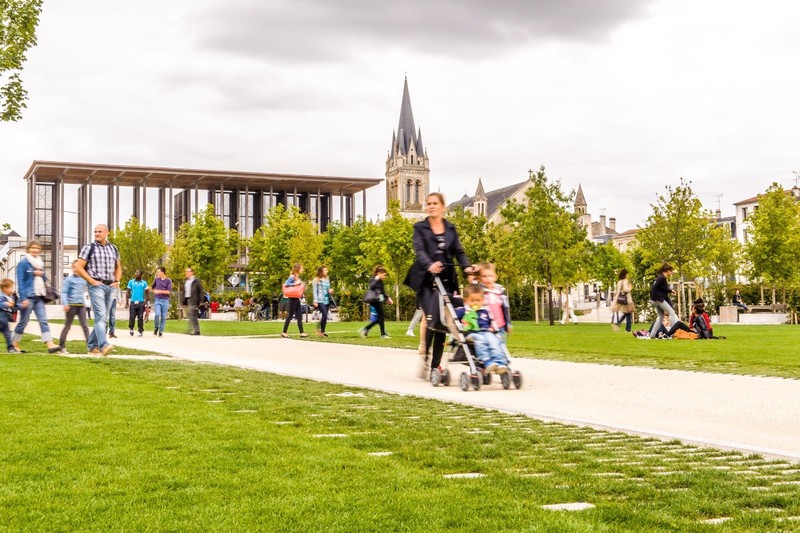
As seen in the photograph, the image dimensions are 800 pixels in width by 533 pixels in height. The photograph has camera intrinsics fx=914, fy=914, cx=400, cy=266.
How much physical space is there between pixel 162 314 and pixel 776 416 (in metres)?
18.8

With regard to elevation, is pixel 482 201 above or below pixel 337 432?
above

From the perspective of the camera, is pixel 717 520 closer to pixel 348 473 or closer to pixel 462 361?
pixel 348 473

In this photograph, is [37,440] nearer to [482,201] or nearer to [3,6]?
[3,6]

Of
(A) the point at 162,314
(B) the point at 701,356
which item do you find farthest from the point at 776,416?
(A) the point at 162,314

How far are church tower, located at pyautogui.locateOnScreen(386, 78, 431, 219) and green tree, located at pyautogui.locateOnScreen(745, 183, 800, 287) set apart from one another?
98.1 meters

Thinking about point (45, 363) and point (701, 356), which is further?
point (701, 356)

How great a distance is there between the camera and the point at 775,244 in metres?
50.2

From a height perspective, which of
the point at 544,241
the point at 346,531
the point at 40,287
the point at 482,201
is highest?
the point at 482,201

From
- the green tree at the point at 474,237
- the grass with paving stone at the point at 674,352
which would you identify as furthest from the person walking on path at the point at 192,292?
the green tree at the point at 474,237

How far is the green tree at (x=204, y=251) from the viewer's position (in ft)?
242

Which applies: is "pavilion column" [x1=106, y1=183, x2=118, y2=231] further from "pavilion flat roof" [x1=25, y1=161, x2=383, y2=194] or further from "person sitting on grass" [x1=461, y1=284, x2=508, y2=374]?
"person sitting on grass" [x1=461, y1=284, x2=508, y2=374]

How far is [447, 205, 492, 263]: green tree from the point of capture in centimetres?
6359

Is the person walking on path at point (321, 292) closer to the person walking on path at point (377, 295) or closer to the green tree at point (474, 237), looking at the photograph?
the person walking on path at point (377, 295)

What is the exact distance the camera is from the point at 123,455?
5.45 meters
